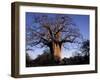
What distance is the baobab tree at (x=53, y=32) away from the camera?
2.16 metres

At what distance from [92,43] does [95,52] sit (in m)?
0.09

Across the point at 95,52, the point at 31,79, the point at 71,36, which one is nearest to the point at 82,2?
the point at 71,36

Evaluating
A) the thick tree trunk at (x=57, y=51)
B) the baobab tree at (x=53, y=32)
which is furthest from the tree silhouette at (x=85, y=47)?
the thick tree trunk at (x=57, y=51)

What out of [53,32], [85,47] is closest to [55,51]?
[53,32]

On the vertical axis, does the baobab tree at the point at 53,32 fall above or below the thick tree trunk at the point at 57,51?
above

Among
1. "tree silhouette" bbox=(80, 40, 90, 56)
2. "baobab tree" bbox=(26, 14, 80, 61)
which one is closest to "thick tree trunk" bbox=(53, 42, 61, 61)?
"baobab tree" bbox=(26, 14, 80, 61)

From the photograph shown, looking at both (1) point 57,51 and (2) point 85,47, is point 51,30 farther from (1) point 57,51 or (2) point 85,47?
(2) point 85,47

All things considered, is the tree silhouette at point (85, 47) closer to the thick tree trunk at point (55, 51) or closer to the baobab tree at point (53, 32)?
the baobab tree at point (53, 32)

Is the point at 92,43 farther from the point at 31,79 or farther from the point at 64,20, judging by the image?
the point at 31,79

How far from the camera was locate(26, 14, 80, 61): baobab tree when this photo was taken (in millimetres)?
2158

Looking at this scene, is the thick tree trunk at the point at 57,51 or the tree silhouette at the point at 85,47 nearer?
the thick tree trunk at the point at 57,51

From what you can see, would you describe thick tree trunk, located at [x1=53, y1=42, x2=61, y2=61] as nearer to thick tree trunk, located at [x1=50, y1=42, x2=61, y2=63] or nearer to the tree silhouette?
thick tree trunk, located at [x1=50, y1=42, x2=61, y2=63]

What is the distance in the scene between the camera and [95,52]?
2424mm

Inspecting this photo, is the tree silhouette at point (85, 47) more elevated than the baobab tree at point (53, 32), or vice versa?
the baobab tree at point (53, 32)
